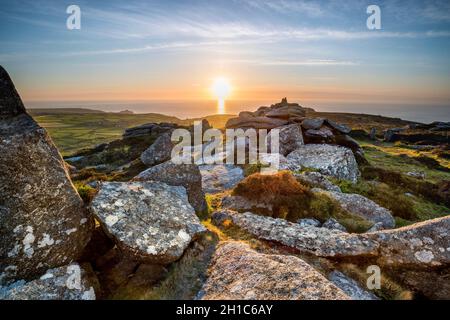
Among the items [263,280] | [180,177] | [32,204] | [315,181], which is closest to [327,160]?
[315,181]

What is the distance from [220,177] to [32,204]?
1514cm

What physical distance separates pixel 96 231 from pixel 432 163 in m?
48.8

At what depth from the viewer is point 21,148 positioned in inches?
316

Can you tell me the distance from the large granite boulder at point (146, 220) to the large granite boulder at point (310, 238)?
2.36 m

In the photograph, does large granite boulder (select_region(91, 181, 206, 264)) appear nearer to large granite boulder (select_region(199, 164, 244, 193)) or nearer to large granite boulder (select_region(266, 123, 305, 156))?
large granite boulder (select_region(199, 164, 244, 193))

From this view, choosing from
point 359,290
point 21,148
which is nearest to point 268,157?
point 359,290

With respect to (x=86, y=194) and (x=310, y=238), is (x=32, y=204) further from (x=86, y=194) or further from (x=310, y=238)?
(x=310, y=238)

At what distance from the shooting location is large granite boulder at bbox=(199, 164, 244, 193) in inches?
801

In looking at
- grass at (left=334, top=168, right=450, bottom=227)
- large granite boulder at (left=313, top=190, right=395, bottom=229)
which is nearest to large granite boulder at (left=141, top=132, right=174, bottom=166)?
grass at (left=334, top=168, right=450, bottom=227)

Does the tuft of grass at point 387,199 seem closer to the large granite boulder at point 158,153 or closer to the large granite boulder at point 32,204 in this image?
the large granite boulder at point 32,204

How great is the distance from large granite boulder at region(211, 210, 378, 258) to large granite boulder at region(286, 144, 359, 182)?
1259cm

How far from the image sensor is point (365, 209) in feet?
49.0

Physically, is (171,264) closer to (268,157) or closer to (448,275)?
(448,275)

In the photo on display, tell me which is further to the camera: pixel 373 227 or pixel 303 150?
pixel 303 150
